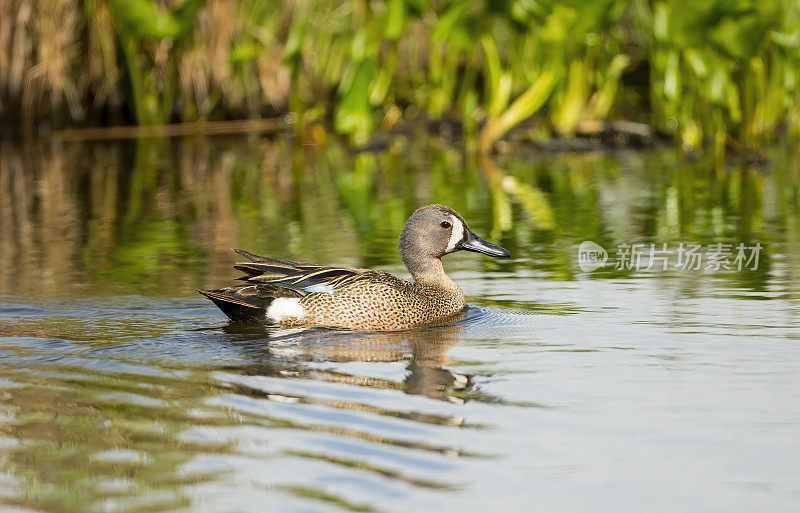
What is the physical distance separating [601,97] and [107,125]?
6.74 metres

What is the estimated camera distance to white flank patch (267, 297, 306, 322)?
6.50 metres

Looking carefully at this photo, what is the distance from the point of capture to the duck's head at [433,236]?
23.3 feet

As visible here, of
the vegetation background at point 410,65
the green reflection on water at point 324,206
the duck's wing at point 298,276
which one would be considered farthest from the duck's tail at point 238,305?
the vegetation background at point 410,65

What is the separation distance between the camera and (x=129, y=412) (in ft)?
15.5

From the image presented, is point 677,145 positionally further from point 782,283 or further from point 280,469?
point 280,469

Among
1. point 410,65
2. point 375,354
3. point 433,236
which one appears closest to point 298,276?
point 375,354

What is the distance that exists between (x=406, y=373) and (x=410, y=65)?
12930 millimetres

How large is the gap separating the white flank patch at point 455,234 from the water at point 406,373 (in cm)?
34

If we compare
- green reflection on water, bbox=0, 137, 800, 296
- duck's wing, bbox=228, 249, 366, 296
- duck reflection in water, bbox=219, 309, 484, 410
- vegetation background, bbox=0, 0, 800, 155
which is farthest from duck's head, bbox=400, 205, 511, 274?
vegetation background, bbox=0, 0, 800, 155

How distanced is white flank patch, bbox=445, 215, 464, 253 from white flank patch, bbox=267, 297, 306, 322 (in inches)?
39.5

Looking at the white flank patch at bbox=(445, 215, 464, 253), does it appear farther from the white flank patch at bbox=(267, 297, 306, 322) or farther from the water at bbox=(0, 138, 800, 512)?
the white flank patch at bbox=(267, 297, 306, 322)

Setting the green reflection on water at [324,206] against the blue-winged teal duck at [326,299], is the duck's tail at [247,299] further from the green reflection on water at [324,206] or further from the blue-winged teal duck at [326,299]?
the green reflection on water at [324,206]

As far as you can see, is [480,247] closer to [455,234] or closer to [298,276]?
[455,234]

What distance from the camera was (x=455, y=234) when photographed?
280 inches
